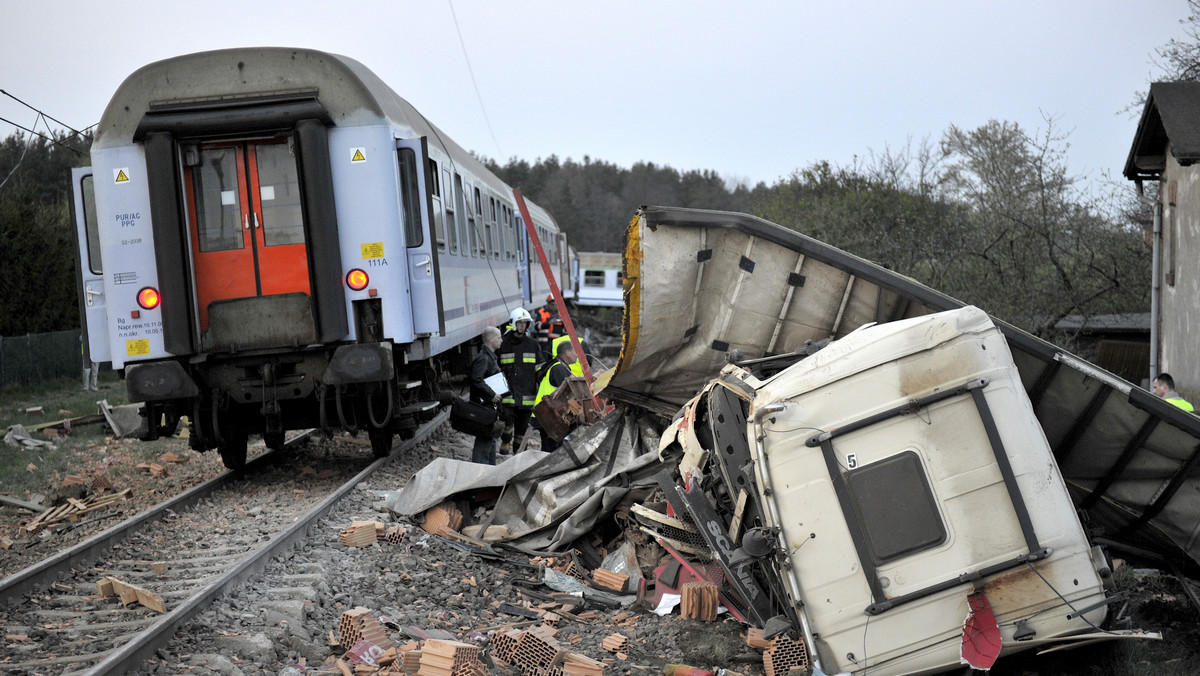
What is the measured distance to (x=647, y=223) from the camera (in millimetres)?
6941

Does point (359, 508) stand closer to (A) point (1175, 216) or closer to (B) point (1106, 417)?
(B) point (1106, 417)

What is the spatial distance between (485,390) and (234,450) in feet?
8.72

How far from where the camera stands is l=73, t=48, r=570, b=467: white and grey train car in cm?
848

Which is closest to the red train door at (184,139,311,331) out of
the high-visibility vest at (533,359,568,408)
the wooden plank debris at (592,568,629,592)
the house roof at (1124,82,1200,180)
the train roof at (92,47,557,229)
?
the train roof at (92,47,557,229)

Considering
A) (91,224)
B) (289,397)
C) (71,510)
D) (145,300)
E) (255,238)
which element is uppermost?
(91,224)

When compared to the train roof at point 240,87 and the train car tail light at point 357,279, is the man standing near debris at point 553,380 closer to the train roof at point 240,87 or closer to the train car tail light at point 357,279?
the train car tail light at point 357,279

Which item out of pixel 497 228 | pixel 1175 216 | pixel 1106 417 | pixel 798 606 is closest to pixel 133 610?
pixel 798 606

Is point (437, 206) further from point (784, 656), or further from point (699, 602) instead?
point (784, 656)

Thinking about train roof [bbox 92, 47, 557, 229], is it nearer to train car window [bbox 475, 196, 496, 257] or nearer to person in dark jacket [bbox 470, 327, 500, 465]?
person in dark jacket [bbox 470, 327, 500, 465]

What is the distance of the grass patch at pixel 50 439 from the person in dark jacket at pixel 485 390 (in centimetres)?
451

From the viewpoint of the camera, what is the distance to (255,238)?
8852 mm

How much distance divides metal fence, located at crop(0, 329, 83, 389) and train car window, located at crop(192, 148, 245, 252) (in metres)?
13.4

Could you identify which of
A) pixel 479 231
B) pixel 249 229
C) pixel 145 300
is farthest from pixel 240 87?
pixel 479 231

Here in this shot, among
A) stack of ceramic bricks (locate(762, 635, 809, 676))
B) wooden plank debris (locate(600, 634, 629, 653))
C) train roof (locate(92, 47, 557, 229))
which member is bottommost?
wooden plank debris (locate(600, 634, 629, 653))
